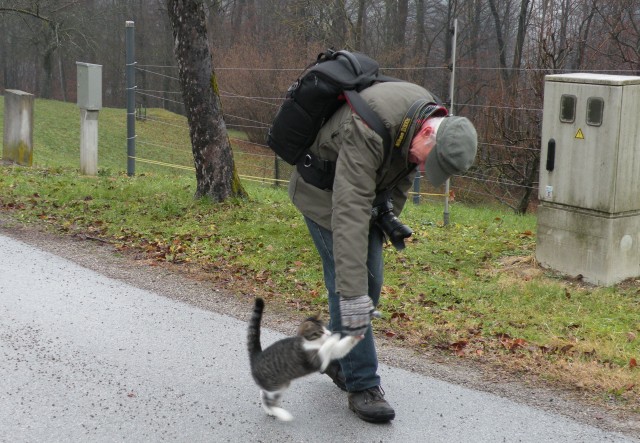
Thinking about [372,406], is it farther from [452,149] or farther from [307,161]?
[452,149]

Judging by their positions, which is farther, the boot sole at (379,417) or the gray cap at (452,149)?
the boot sole at (379,417)

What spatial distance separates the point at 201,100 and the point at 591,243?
5.00 metres

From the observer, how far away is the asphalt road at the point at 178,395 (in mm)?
4215

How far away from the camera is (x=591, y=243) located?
6875mm

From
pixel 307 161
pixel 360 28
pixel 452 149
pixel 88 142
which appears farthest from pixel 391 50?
pixel 452 149

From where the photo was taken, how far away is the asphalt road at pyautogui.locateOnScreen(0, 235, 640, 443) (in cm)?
421

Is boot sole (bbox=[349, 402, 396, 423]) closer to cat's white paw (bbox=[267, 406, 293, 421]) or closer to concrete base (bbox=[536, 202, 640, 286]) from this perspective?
cat's white paw (bbox=[267, 406, 293, 421])

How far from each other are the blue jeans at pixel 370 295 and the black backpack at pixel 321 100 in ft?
1.49

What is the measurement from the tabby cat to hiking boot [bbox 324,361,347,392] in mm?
433

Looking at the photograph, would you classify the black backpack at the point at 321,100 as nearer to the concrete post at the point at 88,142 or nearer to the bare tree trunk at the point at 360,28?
the concrete post at the point at 88,142

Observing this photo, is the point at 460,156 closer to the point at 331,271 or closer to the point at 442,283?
the point at 331,271

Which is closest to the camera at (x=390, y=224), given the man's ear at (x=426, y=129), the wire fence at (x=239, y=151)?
the man's ear at (x=426, y=129)

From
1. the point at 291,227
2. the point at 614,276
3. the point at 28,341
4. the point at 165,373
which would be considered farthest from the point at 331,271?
the point at 291,227

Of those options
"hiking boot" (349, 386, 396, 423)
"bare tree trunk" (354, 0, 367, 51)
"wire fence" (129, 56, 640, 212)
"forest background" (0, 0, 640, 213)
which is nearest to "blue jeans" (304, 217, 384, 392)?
"hiking boot" (349, 386, 396, 423)
